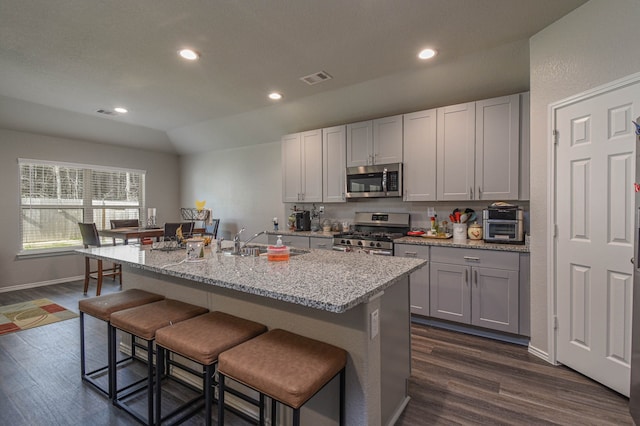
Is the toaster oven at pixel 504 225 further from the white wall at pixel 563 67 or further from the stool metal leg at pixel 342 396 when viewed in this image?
the stool metal leg at pixel 342 396

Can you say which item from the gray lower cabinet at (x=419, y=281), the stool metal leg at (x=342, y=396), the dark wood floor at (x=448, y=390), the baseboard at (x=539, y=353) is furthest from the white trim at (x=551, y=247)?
the stool metal leg at (x=342, y=396)

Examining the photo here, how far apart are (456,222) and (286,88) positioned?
245 centimetres

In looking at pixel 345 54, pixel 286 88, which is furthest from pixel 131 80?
pixel 345 54

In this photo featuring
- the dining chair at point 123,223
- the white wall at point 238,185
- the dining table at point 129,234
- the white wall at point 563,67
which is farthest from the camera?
the white wall at point 238,185

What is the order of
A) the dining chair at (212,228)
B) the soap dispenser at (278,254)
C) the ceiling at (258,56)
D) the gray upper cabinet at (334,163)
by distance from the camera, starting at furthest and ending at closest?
the dining chair at (212,228) < the gray upper cabinet at (334,163) < the ceiling at (258,56) < the soap dispenser at (278,254)

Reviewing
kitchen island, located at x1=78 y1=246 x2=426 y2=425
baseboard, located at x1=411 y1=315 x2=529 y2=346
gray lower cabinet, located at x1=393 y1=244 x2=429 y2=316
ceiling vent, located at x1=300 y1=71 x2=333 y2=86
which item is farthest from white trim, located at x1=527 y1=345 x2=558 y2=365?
ceiling vent, located at x1=300 y1=71 x2=333 y2=86

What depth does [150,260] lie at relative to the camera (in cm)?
205

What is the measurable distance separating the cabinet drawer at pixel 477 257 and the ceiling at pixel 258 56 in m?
1.69

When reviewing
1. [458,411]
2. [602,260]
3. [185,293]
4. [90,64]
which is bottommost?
[458,411]

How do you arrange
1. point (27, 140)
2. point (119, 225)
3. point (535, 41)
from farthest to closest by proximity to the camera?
1. point (119, 225)
2. point (27, 140)
3. point (535, 41)

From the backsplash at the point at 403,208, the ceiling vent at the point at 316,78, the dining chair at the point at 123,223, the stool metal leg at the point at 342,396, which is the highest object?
the ceiling vent at the point at 316,78

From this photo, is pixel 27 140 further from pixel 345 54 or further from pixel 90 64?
pixel 345 54

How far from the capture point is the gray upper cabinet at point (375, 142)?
372cm

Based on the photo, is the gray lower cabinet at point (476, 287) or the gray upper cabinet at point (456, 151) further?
the gray upper cabinet at point (456, 151)
